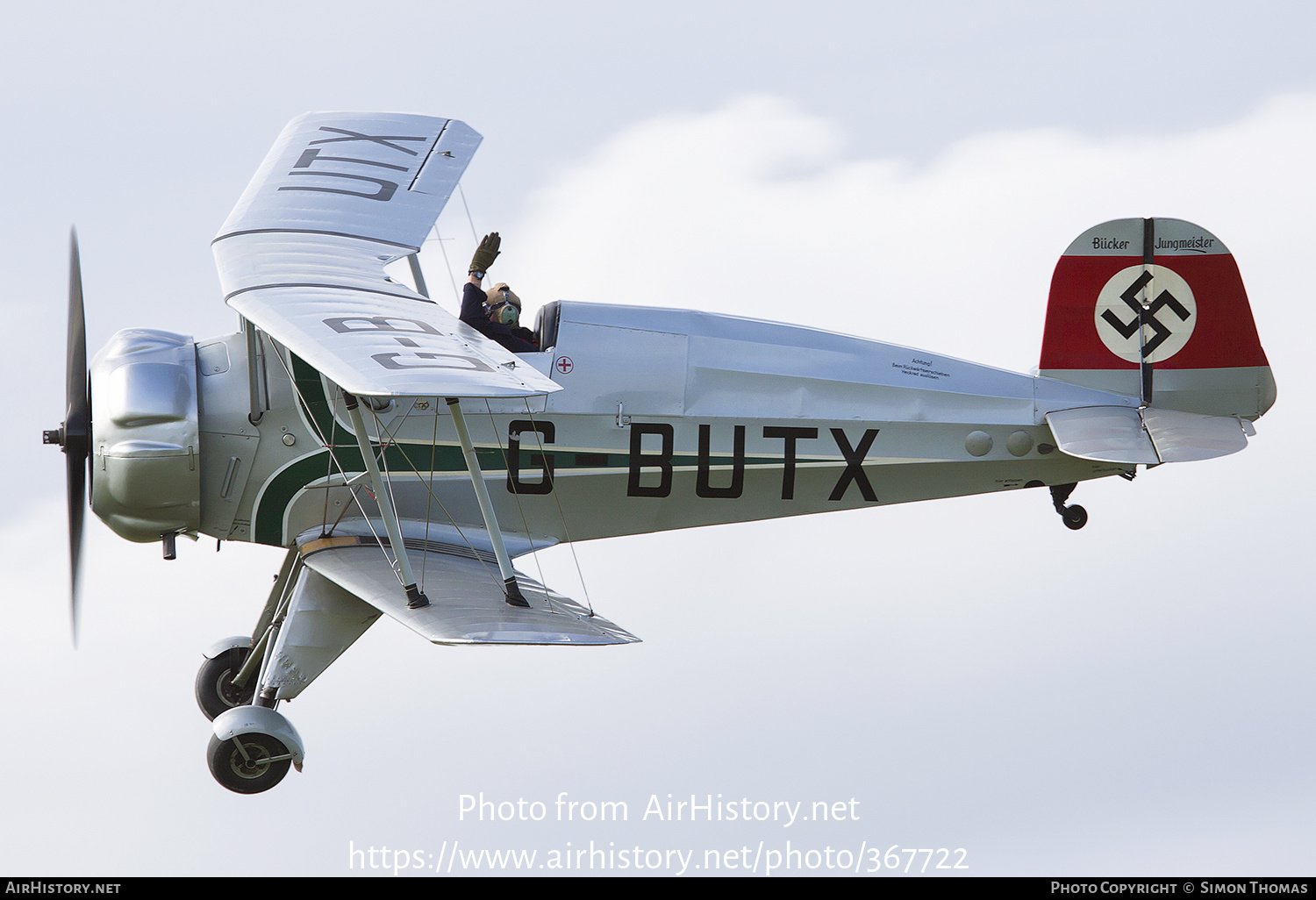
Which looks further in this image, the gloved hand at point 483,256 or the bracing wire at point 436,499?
the gloved hand at point 483,256

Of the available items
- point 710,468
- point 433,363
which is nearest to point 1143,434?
point 710,468

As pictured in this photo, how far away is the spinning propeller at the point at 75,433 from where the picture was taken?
30.5ft

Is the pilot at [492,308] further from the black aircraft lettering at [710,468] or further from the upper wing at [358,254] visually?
the black aircraft lettering at [710,468]

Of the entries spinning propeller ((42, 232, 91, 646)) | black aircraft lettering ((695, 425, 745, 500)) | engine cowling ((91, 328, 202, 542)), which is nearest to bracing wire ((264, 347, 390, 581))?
engine cowling ((91, 328, 202, 542))

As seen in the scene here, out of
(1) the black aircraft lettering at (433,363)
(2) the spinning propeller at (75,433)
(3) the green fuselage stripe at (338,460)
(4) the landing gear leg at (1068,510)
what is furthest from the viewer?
(4) the landing gear leg at (1068,510)

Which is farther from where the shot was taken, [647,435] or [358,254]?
[647,435]

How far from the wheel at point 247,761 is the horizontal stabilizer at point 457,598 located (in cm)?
105

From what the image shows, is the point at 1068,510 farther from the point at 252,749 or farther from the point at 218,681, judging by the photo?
the point at 218,681

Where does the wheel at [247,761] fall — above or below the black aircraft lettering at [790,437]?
below

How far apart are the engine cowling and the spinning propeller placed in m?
0.09

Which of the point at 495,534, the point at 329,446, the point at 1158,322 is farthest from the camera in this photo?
the point at 1158,322

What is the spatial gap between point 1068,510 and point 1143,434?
0.81 m

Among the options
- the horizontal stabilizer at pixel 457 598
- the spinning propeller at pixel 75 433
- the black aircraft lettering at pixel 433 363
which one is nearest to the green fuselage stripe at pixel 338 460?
the horizontal stabilizer at pixel 457 598

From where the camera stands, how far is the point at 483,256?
9.73 metres
